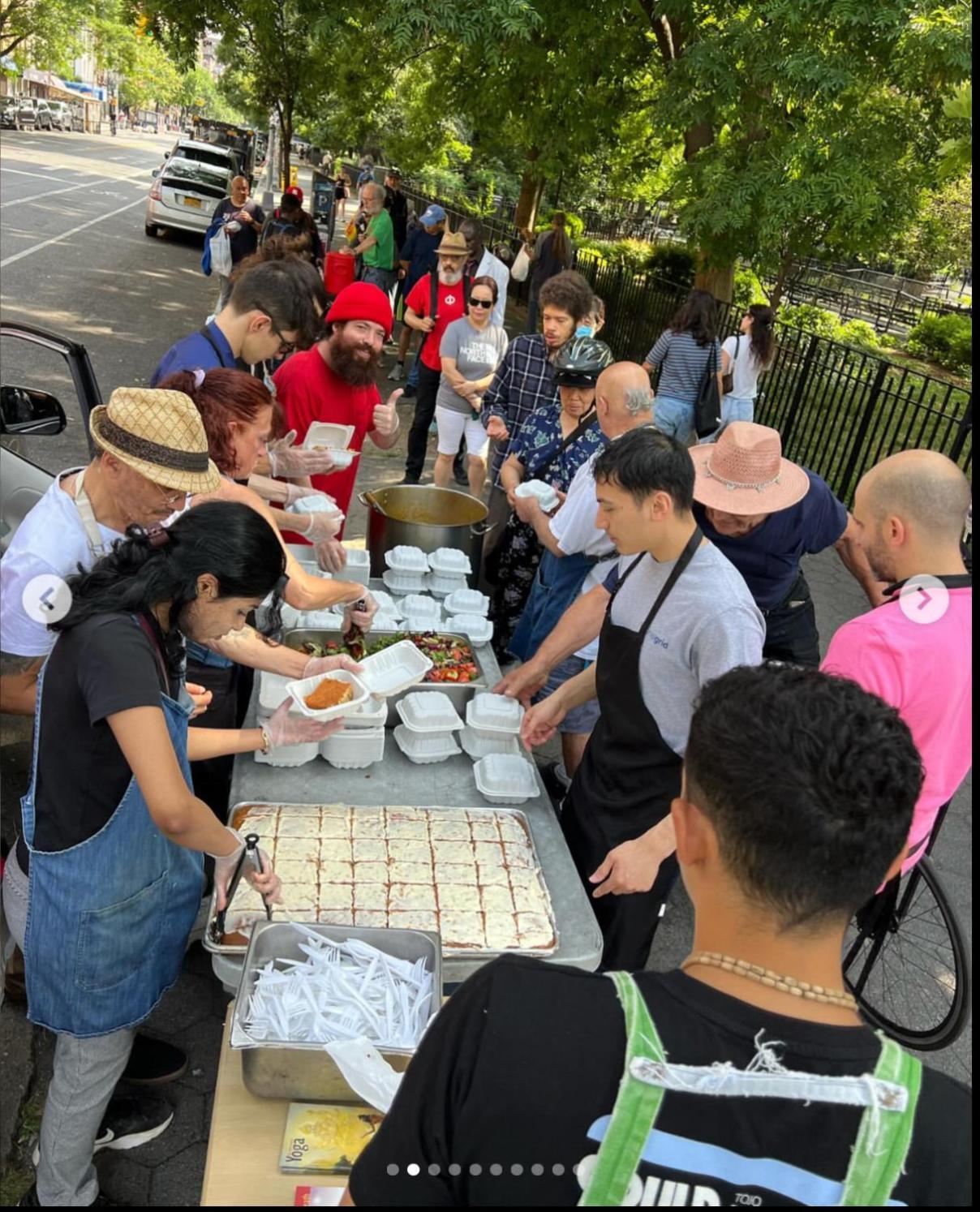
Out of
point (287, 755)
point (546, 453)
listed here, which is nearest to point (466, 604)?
point (546, 453)

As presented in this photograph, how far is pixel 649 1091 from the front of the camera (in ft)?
3.31

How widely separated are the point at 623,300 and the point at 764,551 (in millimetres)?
11174

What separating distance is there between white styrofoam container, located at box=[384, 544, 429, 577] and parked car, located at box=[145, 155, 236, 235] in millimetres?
16473

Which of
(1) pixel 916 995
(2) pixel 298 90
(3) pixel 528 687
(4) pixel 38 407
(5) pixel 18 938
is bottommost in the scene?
(1) pixel 916 995

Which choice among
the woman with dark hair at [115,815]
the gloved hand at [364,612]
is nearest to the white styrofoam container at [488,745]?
the gloved hand at [364,612]

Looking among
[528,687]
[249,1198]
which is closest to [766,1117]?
[249,1198]

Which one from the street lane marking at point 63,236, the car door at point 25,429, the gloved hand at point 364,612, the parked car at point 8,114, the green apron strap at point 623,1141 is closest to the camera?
the green apron strap at point 623,1141

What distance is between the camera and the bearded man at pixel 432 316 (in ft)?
26.1

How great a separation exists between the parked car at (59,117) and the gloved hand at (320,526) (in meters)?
57.4

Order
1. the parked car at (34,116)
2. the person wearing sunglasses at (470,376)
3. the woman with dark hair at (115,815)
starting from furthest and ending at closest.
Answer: the parked car at (34,116) < the person wearing sunglasses at (470,376) < the woman with dark hair at (115,815)

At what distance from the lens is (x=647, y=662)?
8.96 ft

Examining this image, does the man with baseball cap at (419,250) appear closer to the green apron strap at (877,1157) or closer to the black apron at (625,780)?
the black apron at (625,780)

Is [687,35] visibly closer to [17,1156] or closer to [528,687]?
[528,687]

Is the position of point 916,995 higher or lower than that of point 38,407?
lower
